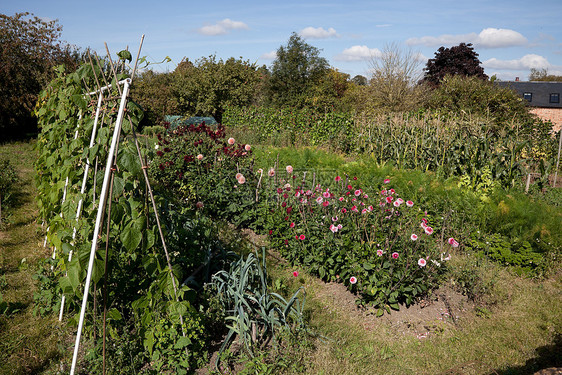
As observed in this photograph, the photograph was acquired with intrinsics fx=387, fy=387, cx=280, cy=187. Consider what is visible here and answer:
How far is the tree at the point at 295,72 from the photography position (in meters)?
21.3

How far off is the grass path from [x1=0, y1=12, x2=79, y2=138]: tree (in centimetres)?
677

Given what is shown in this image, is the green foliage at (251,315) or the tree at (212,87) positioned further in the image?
the tree at (212,87)

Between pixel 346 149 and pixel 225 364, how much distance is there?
8.15 metres

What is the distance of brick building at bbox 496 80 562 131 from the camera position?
33.8 meters

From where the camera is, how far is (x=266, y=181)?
5.48 m

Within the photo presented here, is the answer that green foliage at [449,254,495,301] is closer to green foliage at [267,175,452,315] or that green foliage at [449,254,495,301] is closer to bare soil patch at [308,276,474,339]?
bare soil patch at [308,276,474,339]

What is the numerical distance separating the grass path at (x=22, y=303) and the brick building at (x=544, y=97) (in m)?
38.0

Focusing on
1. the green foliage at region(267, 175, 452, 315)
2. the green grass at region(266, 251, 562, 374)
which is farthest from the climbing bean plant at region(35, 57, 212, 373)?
the green foliage at region(267, 175, 452, 315)

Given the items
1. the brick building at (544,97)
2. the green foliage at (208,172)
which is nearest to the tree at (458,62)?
the brick building at (544,97)

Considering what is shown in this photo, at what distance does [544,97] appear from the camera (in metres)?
34.5

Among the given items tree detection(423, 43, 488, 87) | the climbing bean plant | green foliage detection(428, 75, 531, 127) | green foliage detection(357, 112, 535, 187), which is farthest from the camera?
tree detection(423, 43, 488, 87)

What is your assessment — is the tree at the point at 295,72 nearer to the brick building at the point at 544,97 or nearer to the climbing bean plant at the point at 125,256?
the climbing bean plant at the point at 125,256

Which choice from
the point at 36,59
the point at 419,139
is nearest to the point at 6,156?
the point at 36,59

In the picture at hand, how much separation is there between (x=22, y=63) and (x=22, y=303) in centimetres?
1097
